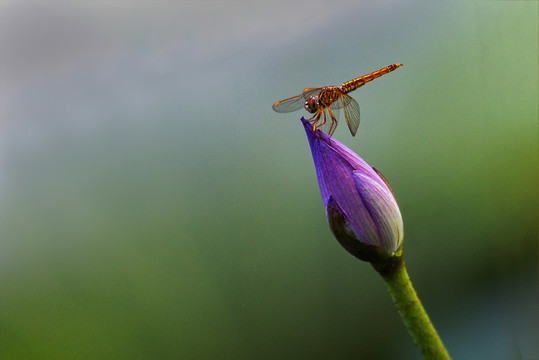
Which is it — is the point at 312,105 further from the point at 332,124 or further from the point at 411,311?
the point at 411,311

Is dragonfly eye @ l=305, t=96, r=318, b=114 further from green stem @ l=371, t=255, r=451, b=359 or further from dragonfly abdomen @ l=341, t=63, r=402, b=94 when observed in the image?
green stem @ l=371, t=255, r=451, b=359

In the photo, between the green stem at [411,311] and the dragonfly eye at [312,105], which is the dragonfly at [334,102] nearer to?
the dragonfly eye at [312,105]

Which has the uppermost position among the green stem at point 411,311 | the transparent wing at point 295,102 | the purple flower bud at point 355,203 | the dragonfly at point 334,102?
the transparent wing at point 295,102

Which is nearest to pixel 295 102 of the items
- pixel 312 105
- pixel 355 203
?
pixel 312 105

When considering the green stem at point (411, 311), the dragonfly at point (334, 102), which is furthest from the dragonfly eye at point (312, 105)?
the green stem at point (411, 311)

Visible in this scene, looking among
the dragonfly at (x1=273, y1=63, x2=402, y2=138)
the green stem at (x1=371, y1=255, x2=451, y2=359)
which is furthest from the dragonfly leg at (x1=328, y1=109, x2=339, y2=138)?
the green stem at (x1=371, y1=255, x2=451, y2=359)

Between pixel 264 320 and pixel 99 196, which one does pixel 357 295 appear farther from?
pixel 99 196
